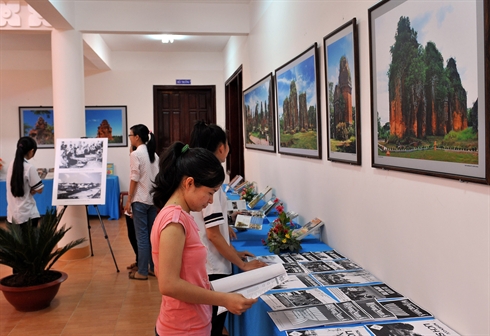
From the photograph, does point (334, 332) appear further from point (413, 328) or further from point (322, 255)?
point (322, 255)

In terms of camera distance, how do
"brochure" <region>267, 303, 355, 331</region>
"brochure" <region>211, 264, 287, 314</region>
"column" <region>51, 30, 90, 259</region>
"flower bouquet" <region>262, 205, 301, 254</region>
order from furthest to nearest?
1. "column" <region>51, 30, 90, 259</region>
2. "flower bouquet" <region>262, 205, 301, 254</region>
3. "brochure" <region>267, 303, 355, 331</region>
4. "brochure" <region>211, 264, 287, 314</region>

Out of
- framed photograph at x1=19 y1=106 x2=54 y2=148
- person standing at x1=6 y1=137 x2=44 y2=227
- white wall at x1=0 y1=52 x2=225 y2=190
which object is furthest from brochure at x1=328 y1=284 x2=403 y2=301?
framed photograph at x1=19 y1=106 x2=54 y2=148

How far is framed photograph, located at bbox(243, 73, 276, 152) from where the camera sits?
5281 mm

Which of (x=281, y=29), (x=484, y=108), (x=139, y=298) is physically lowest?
(x=139, y=298)

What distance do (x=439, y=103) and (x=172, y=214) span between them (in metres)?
1.15

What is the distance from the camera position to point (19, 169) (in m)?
5.12

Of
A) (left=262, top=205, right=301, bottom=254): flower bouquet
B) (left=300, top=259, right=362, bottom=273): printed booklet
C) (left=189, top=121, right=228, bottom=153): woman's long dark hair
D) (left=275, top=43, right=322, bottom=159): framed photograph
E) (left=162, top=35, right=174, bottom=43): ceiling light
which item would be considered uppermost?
(left=162, top=35, right=174, bottom=43): ceiling light

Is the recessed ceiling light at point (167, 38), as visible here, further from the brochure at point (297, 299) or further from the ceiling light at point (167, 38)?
the brochure at point (297, 299)

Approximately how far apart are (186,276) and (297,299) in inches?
29.8

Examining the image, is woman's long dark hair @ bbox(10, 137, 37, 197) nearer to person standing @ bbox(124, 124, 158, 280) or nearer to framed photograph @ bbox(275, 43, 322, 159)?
person standing @ bbox(124, 124, 158, 280)

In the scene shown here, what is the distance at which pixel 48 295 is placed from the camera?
4.48 meters

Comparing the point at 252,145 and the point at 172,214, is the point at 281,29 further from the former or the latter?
the point at 172,214

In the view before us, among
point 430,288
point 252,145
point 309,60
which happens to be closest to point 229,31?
point 252,145

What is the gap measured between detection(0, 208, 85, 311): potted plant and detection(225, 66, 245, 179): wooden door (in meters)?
3.93
